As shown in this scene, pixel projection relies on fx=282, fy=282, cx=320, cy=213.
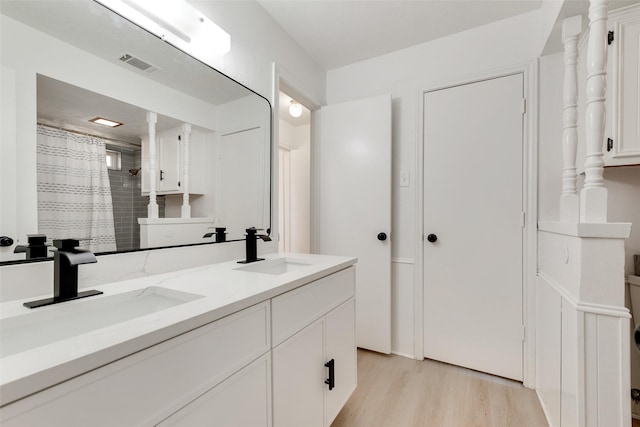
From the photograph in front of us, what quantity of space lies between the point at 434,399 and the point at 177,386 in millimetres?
1639

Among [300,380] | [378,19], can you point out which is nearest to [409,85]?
[378,19]

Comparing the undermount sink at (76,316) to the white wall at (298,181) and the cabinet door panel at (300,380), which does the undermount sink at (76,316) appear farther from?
the white wall at (298,181)

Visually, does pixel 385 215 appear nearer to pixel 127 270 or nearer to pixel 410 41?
pixel 410 41

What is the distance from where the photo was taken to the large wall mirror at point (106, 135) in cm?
82

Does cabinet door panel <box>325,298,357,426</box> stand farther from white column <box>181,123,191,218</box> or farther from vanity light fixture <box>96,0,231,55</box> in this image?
vanity light fixture <box>96,0,231,55</box>

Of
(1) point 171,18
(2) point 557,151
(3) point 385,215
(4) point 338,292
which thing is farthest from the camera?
(3) point 385,215

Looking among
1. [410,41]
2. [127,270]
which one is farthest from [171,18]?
[410,41]

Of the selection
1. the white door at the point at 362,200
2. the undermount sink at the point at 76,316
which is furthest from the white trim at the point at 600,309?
the undermount sink at the point at 76,316

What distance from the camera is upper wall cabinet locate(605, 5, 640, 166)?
4.60ft

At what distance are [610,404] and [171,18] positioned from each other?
2281mm

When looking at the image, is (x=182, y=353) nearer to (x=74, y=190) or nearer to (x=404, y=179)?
(x=74, y=190)

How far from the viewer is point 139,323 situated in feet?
2.04

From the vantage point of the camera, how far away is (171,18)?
1198mm

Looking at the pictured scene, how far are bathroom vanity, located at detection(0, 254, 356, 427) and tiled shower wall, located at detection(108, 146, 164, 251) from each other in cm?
17
